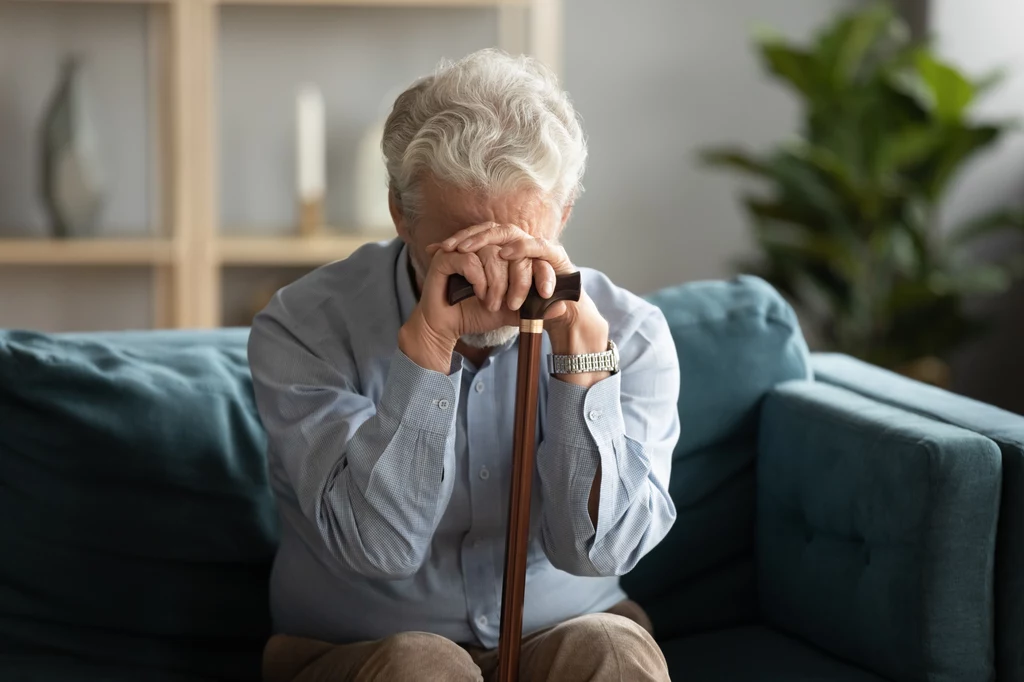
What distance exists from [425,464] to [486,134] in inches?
14.9

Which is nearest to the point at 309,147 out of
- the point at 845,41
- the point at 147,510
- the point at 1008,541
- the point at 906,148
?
the point at 845,41

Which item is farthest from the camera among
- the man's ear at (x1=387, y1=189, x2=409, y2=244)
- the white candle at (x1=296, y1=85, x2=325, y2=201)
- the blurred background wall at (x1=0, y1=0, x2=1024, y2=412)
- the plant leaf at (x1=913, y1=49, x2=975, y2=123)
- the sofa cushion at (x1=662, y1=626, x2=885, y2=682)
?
the blurred background wall at (x1=0, y1=0, x2=1024, y2=412)

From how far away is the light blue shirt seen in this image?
4.30 ft

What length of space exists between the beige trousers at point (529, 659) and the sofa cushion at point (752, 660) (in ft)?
0.75

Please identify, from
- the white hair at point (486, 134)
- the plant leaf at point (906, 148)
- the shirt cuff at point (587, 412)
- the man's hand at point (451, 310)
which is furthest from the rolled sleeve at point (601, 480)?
the plant leaf at point (906, 148)

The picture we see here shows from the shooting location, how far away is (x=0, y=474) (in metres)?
1.57

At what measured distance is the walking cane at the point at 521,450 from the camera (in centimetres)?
126

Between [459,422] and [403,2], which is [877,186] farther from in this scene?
[459,422]

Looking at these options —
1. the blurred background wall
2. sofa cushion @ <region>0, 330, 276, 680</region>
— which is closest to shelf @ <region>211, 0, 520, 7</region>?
the blurred background wall

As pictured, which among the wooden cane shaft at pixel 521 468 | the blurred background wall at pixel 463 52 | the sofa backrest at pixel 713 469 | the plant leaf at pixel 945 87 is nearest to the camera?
the wooden cane shaft at pixel 521 468

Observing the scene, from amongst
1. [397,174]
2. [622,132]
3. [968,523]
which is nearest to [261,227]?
[622,132]

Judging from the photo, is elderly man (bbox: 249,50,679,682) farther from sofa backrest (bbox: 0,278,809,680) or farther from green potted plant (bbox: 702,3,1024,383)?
green potted plant (bbox: 702,3,1024,383)

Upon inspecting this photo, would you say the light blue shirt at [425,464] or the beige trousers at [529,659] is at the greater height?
the light blue shirt at [425,464]

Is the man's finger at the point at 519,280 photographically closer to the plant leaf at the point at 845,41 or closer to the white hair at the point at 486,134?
the white hair at the point at 486,134
